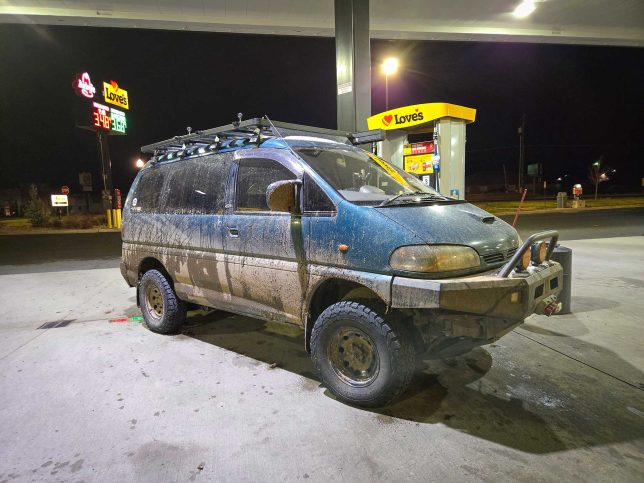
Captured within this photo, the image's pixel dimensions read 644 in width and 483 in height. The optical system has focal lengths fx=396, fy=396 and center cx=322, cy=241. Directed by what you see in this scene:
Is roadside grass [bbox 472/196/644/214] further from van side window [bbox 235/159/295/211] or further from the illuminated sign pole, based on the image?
the illuminated sign pole

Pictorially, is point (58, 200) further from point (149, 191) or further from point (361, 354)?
point (361, 354)

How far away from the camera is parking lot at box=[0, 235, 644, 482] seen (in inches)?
91.7

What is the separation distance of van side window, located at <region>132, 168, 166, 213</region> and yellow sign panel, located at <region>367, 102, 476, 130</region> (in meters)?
5.04

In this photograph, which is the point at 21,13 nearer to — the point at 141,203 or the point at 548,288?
the point at 141,203

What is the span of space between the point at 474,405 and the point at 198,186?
10.7 feet

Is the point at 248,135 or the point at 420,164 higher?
the point at 420,164

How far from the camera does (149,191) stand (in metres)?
4.89

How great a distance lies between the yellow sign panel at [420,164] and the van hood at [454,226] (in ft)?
22.0

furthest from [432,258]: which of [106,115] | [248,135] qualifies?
[106,115]

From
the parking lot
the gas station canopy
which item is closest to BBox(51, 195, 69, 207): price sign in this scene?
the gas station canopy

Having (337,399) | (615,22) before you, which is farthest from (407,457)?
(615,22)

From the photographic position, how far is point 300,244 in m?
3.21

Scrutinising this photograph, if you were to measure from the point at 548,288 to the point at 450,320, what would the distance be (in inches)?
34.3

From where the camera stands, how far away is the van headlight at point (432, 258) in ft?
8.55
